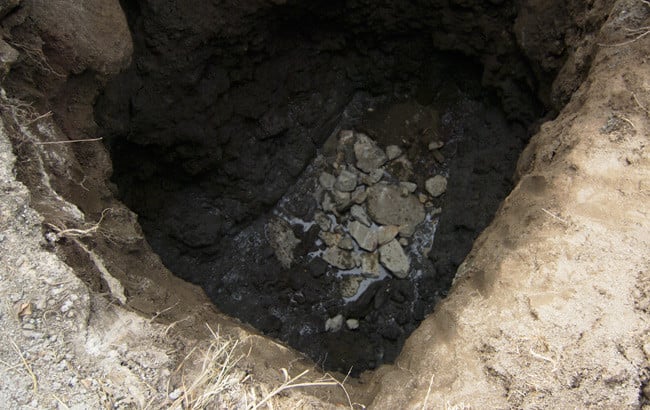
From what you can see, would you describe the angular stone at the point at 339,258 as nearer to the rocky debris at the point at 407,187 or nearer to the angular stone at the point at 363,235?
the angular stone at the point at 363,235

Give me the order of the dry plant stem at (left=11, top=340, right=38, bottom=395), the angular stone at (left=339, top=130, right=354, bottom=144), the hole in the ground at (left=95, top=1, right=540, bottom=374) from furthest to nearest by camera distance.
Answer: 1. the angular stone at (left=339, top=130, right=354, bottom=144)
2. the hole in the ground at (left=95, top=1, right=540, bottom=374)
3. the dry plant stem at (left=11, top=340, right=38, bottom=395)

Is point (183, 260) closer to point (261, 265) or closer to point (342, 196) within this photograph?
point (261, 265)

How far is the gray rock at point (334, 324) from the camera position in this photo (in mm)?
3982

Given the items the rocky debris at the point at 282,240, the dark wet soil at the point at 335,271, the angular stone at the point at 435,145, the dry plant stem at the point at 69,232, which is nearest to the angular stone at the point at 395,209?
the dark wet soil at the point at 335,271

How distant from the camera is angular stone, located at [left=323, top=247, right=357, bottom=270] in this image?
13.6ft

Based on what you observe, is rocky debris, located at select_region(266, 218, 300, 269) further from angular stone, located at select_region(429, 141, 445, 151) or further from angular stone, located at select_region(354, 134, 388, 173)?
angular stone, located at select_region(429, 141, 445, 151)

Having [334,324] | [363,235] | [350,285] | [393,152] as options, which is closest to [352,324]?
[334,324]

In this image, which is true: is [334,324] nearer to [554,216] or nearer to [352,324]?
[352,324]

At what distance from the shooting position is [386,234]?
4.21 meters

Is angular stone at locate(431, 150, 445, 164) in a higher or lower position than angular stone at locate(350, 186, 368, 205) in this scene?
higher

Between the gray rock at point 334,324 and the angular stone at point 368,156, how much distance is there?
129cm

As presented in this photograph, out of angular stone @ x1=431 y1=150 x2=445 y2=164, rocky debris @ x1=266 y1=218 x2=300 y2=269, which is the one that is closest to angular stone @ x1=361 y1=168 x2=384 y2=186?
angular stone @ x1=431 y1=150 x2=445 y2=164

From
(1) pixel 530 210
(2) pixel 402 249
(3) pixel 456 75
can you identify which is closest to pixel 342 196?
(2) pixel 402 249

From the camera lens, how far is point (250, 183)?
13.6 feet
